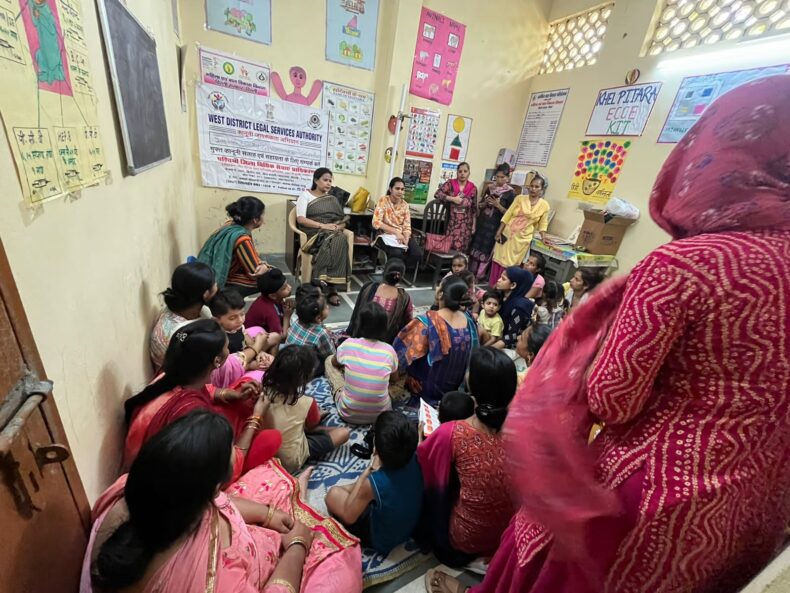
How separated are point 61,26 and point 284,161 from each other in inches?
116

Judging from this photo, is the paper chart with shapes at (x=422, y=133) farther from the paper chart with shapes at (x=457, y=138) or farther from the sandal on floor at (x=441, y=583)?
the sandal on floor at (x=441, y=583)

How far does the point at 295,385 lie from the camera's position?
1.37 metres

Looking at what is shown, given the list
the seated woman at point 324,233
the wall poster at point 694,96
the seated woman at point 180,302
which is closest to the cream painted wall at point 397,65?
the seated woman at point 324,233

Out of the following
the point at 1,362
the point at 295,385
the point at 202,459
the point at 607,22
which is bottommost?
the point at 295,385

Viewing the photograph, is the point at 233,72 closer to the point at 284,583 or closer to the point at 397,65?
the point at 397,65

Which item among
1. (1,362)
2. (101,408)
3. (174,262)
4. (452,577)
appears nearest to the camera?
(1,362)

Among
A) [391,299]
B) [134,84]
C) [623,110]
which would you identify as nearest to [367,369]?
[391,299]

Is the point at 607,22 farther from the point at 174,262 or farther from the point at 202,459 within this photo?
the point at 202,459

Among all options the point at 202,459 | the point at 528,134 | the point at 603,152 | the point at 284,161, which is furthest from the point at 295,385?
the point at 528,134

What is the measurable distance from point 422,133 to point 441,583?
4.14 m

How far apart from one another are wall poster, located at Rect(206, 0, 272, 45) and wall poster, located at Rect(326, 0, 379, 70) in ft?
1.89

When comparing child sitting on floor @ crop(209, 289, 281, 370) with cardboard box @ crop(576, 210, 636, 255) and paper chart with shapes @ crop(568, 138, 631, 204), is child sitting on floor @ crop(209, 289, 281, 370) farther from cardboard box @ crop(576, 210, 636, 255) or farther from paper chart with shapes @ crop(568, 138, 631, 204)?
paper chart with shapes @ crop(568, 138, 631, 204)

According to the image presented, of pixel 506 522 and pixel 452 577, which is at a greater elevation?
pixel 506 522

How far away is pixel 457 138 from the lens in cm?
430
